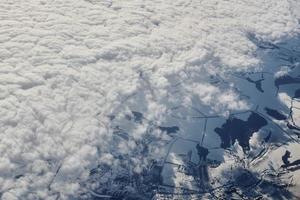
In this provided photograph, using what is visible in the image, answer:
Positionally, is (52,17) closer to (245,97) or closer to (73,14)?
(73,14)

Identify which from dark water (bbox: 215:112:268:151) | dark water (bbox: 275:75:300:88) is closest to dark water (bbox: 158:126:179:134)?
dark water (bbox: 215:112:268:151)

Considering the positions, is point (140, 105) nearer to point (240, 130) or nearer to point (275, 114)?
point (240, 130)

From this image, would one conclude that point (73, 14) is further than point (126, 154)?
Yes

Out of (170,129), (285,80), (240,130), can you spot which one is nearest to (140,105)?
(170,129)

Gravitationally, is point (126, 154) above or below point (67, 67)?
below

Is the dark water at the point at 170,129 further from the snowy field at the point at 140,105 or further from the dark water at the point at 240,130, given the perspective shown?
the dark water at the point at 240,130

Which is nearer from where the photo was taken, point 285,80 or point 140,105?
point 140,105

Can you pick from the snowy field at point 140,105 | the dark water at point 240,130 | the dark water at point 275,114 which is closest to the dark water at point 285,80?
the snowy field at point 140,105

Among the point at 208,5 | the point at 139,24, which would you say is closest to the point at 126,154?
the point at 139,24
